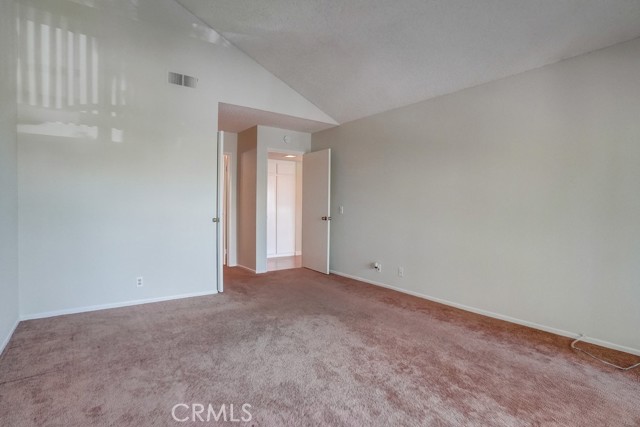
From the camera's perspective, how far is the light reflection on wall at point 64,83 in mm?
3221

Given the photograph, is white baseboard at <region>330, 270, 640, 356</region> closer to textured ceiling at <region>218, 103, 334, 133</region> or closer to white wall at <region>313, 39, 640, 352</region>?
white wall at <region>313, 39, 640, 352</region>

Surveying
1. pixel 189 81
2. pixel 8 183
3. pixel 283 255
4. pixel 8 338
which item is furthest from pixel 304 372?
pixel 283 255

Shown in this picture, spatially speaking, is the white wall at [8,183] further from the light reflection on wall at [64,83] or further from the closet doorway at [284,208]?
the closet doorway at [284,208]

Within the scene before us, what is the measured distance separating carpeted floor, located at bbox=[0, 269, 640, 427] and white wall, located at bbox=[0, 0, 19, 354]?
0.96ft

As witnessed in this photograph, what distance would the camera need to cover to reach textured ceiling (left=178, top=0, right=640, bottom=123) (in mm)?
2643

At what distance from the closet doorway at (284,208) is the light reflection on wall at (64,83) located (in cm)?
355

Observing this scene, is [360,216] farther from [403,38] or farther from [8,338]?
[8,338]

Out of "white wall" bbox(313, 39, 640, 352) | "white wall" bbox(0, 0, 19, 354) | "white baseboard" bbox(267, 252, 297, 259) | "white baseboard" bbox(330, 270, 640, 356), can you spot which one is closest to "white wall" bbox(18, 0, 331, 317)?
"white wall" bbox(0, 0, 19, 354)

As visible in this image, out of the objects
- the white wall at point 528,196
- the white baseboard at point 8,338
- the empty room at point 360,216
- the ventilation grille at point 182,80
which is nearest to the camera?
the empty room at point 360,216

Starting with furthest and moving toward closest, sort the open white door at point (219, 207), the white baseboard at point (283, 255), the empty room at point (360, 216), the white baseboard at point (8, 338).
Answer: the white baseboard at point (283, 255) < the open white door at point (219, 207) < the white baseboard at point (8, 338) < the empty room at point (360, 216)

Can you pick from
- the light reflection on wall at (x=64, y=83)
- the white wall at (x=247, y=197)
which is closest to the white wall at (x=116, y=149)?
the light reflection on wall at (x=64, y=83)

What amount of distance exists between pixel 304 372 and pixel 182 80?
364 cm

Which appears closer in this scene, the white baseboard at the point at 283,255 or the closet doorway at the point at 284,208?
the closet doorway at the point at 284,208

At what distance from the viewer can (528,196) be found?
3250 mm
